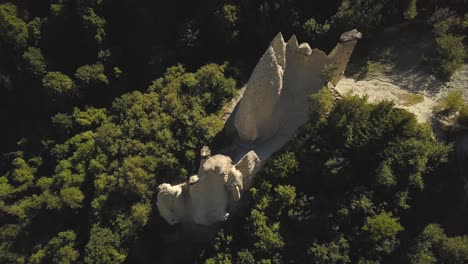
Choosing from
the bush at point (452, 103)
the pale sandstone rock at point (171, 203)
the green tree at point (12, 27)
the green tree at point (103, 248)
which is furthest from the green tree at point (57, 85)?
the bush at point (452, 103)

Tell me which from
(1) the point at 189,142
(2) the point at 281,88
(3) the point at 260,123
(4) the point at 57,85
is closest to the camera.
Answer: (2) the point at 281,88

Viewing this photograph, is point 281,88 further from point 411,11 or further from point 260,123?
point 411,11

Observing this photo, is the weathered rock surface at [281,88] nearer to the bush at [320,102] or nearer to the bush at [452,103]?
the bush at [320,102]

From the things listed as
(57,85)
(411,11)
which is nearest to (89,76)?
(57,85)

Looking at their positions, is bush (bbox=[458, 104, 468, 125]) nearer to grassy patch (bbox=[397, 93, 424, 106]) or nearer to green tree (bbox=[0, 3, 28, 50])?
grassy patch (bbox=[397, 93, 424, 106])

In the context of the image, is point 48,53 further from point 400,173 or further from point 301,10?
point 400,173

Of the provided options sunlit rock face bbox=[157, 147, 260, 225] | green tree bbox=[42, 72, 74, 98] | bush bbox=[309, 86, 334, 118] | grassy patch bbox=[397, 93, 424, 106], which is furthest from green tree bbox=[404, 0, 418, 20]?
green tree bbox=[42, 72, 74, 98]

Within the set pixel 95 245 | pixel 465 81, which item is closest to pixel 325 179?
pixel 465 81
